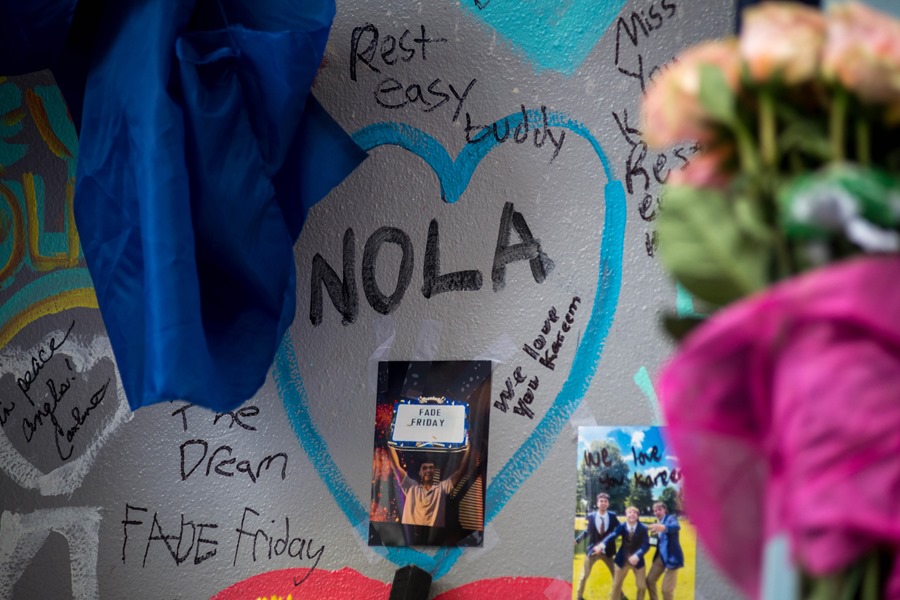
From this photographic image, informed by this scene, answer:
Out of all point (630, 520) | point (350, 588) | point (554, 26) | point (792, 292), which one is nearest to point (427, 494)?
point (350, 588)

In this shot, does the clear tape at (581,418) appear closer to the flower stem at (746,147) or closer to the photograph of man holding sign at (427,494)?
the photograph of man holding sign at (427,494)

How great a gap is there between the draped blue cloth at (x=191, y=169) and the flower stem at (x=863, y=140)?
0.81 meters

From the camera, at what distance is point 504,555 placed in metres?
1.43

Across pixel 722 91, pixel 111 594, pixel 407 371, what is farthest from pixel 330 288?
pixel 722 91

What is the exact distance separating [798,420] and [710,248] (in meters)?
0.13

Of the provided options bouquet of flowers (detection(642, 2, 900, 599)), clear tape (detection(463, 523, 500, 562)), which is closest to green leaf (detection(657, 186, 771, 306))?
bouquet of flowers (detection(642, 2, 900, 599))

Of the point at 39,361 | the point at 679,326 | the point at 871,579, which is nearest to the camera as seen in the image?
the point at 871,579

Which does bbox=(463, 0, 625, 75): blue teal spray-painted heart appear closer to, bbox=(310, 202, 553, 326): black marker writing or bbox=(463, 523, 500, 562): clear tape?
bbox=(310, 202, 553, 326): black marker writing

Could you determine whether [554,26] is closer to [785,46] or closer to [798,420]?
[785,46]

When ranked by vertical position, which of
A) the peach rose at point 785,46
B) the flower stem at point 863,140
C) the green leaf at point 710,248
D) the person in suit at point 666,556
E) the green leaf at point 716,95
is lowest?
the person in suit at point 666,556

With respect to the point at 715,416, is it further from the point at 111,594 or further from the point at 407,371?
the point at 111,594

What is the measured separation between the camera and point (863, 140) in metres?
0.68

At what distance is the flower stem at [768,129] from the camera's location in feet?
2.28

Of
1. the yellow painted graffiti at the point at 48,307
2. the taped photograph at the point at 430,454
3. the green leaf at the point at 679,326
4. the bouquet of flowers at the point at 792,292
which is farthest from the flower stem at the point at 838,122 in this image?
the yellow painted graffiti at the point at 48,307
